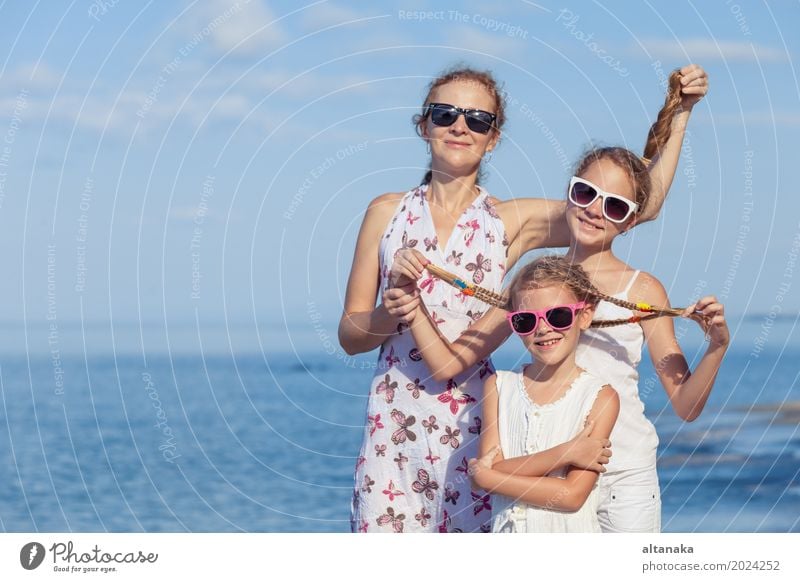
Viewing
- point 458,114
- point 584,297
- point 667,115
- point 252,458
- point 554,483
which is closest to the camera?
point 554,483

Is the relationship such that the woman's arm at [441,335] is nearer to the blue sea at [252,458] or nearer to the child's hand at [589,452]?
the child's hand at [589,452]

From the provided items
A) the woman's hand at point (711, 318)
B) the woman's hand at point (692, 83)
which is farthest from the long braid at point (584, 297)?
the woman's hand at point (692, 83)

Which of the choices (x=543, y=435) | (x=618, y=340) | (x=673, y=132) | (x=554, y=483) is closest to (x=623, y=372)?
(x=618, y=340)

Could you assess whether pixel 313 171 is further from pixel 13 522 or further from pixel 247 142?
pixel 13 522

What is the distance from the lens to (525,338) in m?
4.91

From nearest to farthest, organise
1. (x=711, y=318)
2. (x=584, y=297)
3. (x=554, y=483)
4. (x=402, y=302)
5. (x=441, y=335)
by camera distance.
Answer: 1. (x=711, y=318)
2. (x=554, y=483)
3. (x=402, y=302)
4. (x=584, y=297)
5. (x=441, y=335)

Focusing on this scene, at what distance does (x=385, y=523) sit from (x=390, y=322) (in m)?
0.88

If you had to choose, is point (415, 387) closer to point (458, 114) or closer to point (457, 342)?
point (457, 342)

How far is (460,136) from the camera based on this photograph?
520 cm

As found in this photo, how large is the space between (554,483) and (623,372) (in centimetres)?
60

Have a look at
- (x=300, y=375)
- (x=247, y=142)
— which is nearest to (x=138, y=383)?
(x=300, y=375)

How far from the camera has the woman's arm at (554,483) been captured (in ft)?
15.4

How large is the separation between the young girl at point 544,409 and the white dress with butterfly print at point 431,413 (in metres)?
0.27

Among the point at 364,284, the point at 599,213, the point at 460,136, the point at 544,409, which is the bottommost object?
the point at 544,409
